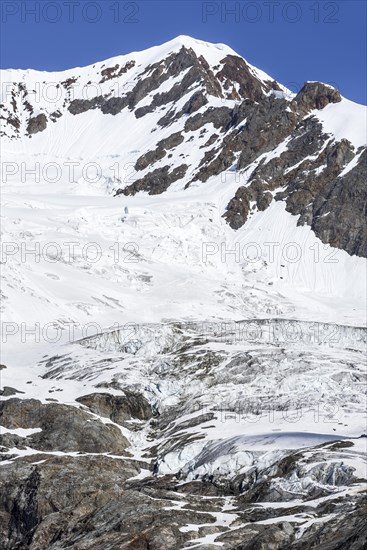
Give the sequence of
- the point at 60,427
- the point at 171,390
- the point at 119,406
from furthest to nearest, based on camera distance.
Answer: the point at 171,390 < the point at 119,406 < the point at 60,427

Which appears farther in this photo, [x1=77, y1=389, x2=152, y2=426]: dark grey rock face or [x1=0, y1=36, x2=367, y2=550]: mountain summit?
[x1=77, y1=389, x2=152, y2=426]: dark grey rock face

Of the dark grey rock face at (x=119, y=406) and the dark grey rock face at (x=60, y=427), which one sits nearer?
the dark grey rock face at (x=60, y=427)

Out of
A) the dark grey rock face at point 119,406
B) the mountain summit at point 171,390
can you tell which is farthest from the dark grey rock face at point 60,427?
the dark grey rock face at point 119,406

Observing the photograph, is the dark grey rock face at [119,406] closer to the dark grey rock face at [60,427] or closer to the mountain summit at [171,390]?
the mountain summit at [171,390]

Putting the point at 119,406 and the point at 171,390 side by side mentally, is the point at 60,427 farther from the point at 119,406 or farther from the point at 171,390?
the point at 171,390

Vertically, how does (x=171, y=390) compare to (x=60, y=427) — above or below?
above

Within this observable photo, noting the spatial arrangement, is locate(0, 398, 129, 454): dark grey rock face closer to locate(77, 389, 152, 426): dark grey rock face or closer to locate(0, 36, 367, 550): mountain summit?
locate(0, 36, 367, 550): mountain summit

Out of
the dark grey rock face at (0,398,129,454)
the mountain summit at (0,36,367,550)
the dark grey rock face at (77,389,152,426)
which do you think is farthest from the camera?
the dark grey rock face at (77,389,152,426)

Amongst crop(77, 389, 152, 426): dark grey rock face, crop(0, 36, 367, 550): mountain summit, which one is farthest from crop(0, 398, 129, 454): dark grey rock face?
crop(77, 389, 152, 426): dark grey rock face

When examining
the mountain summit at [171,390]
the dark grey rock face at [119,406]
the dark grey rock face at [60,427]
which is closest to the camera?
the mountain summit at [171,390]

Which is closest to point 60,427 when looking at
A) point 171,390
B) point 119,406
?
point 119,406

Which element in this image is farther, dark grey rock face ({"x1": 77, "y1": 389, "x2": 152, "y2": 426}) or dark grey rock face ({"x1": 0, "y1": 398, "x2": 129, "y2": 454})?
dark grey rock face ({"x1": 77, "y1": 389, "x2": 152, "y2": 426})

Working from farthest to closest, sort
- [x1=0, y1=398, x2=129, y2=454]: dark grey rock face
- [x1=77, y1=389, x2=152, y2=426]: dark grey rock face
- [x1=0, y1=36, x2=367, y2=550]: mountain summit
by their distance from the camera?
[x1=77, y1=389, x2=152, y2=426]: dark grey rock face → [x1=0, y1=398, x2=129, y2=454]: dark grey rock face → [x1=0, y1=36, x2=367, y2=550]: mountain summit

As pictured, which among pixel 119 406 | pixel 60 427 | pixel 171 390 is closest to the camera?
pixel 60 427
